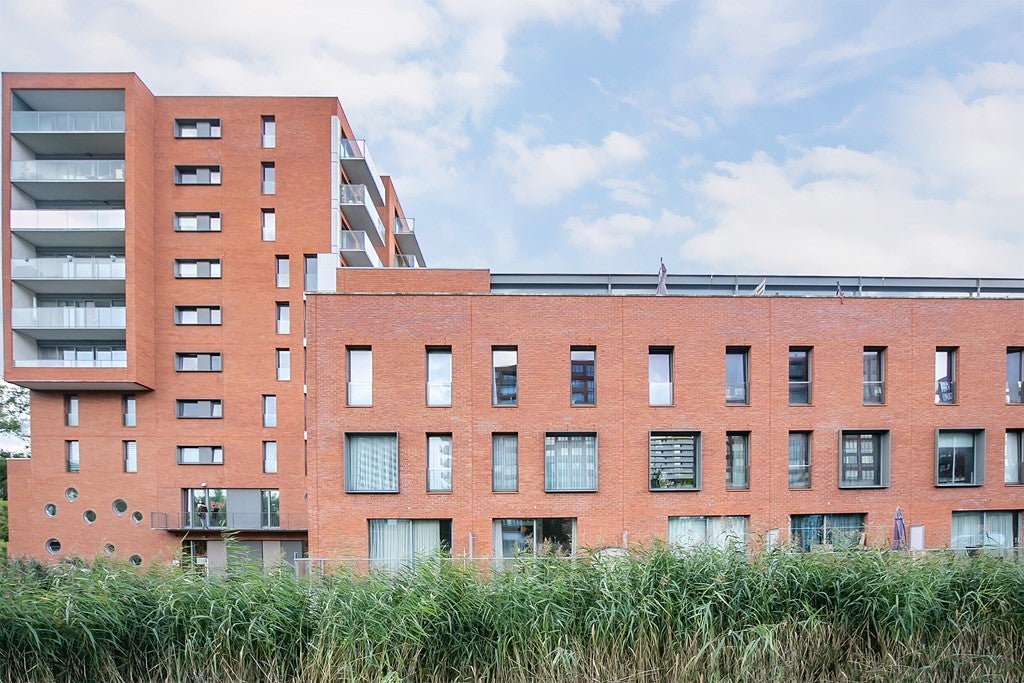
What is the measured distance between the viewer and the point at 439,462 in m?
14.7

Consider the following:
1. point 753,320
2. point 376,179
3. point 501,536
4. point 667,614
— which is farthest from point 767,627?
point 376,179

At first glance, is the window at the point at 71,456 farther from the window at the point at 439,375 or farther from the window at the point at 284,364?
the window at the point at 439,375

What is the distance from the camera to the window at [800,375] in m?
15.5

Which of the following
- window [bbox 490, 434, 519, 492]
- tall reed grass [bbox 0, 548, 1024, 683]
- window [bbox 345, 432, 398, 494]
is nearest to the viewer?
tall reed grass [bbox 0, 548, 1024, 683]

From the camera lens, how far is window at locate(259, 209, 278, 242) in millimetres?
22984

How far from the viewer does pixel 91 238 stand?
22500 mm

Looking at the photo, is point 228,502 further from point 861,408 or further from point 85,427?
point 861,408

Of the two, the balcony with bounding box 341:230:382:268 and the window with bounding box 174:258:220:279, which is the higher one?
the balcony with bounding box 341:230:382:268

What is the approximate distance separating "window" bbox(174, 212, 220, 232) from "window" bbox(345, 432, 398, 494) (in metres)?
13.9

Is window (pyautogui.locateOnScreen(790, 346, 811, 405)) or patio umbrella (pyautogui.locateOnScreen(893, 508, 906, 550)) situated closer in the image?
patio umbrella (pyautogui.locateOnScreen(893, 508, 906, 550))

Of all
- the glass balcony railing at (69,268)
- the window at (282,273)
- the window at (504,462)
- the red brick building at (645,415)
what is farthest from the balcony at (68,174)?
the window at (504,462)

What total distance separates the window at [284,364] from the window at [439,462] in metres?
10.9

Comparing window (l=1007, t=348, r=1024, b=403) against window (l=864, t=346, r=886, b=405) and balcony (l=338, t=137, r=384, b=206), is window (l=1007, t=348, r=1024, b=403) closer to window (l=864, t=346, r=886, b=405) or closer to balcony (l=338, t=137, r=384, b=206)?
window (l=864, t=346, r=886, b=405)

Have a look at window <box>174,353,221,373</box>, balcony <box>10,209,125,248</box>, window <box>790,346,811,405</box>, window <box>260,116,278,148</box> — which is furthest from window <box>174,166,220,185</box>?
window <box>790,346,811,405</box>
